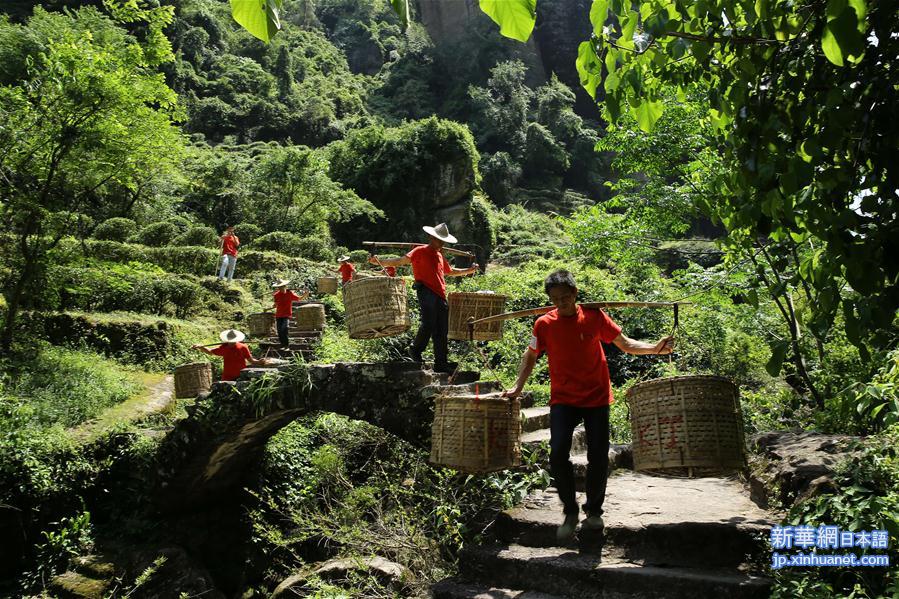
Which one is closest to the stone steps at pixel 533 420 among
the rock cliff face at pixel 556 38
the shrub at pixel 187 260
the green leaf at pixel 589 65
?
the green leaf at pixel 589 65

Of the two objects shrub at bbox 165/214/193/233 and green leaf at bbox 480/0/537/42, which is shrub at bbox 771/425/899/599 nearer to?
green leaf at bbox 480/0/537/42

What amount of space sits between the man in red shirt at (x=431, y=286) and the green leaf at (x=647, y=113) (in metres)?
3.47

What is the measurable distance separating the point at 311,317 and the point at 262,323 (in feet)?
3.33

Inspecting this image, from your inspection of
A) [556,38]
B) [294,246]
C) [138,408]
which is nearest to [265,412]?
[138,408]

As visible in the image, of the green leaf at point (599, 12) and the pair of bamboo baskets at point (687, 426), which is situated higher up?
the green leaf at point (599, 12)

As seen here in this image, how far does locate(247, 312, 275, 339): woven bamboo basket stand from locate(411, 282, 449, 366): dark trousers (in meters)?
7.85

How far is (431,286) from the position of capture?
6.29 meters

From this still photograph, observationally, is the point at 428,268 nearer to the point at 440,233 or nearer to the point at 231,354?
the point at 440,233

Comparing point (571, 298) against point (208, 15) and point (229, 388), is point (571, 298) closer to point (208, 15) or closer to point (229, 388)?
point (229, 388)

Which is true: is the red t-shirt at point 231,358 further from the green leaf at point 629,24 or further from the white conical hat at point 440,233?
the green leaf at point 629,24

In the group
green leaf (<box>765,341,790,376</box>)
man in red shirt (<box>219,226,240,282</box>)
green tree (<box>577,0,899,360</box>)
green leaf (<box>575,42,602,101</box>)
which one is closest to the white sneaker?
green tree (<box>577,0,899,360</box>)

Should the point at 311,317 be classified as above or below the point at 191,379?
above

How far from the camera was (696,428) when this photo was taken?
12.4ft

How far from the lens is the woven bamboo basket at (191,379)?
33.1ft
